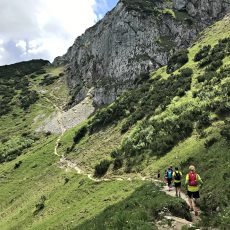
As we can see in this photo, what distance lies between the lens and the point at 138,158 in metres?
51.9

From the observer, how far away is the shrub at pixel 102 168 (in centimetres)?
5505

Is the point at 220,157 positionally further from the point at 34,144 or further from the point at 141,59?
the point at 141,59

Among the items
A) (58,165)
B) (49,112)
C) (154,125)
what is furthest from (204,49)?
(49,112)

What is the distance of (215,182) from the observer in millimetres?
29312

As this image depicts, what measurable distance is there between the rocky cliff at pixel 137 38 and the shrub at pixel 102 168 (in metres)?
54.6

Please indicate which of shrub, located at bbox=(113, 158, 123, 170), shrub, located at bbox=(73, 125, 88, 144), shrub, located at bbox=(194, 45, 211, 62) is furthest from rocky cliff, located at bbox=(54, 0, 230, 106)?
shrub, located at bbox=(113, 158, 123, 170)

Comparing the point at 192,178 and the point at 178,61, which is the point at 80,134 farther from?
the point at 192,178

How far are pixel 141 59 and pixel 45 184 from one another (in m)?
61.8

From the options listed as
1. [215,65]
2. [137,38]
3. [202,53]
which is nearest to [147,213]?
[215,65]

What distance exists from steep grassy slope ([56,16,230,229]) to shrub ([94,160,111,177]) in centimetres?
17

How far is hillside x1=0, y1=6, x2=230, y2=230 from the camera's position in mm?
27781

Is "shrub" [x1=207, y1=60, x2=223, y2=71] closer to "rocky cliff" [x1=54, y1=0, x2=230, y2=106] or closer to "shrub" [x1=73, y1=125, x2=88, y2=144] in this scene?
"shrub" [x1=73, y1=125, x2=88, y2=144]

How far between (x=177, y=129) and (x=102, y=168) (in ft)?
39.6

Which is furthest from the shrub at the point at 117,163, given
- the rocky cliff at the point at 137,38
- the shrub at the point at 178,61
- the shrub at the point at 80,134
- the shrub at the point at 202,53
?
the rocky cliff at the point at 137,38
